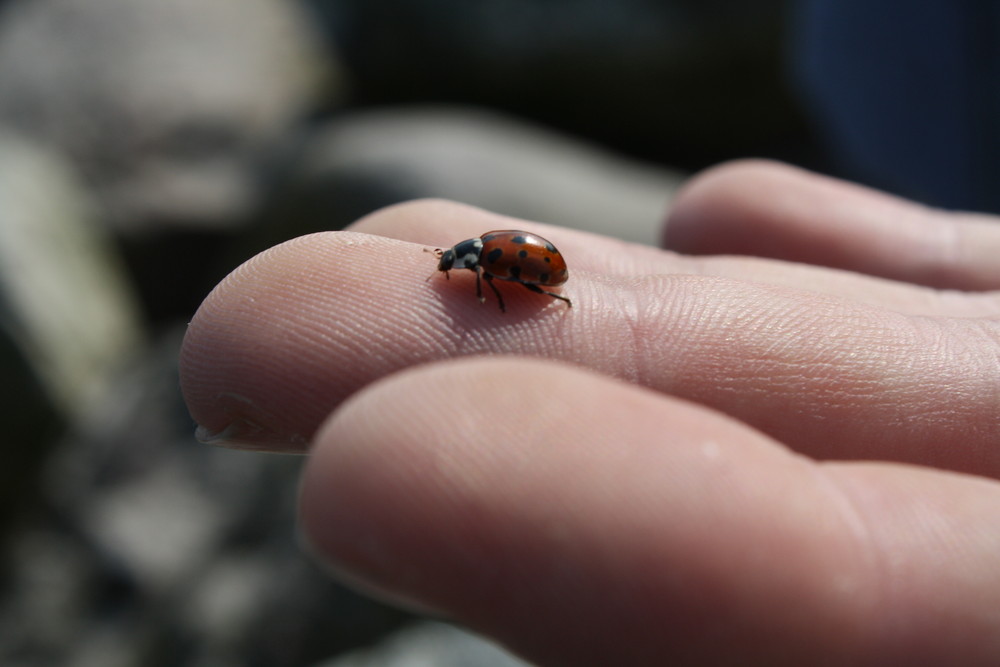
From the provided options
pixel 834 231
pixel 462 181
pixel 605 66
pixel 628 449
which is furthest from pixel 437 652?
pixel 605 66

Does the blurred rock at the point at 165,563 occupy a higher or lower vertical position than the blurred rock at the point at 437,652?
lower

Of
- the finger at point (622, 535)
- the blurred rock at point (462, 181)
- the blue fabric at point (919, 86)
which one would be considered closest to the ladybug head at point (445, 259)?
the finger at point (622, 535)

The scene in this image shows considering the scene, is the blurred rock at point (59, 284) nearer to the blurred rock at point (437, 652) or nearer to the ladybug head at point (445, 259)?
the blurred rock at point (437, 652)

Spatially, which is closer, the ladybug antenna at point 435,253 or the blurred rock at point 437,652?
the ladybug antenna at point 435,253

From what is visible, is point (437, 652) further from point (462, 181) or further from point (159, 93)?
point (159, 93)

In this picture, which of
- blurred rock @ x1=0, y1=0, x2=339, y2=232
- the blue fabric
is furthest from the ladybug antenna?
blurred rock @ x1=0, y1=0, x2=339, y2=232

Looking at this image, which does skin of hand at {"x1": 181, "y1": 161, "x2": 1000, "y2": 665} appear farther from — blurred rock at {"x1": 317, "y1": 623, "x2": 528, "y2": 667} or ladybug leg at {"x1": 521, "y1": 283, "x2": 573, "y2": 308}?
blurred rock at {"x1": 317, "y1": 623, "x2": 528, "y2": 667}

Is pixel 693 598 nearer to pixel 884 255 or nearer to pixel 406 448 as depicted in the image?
pixel 406 448
